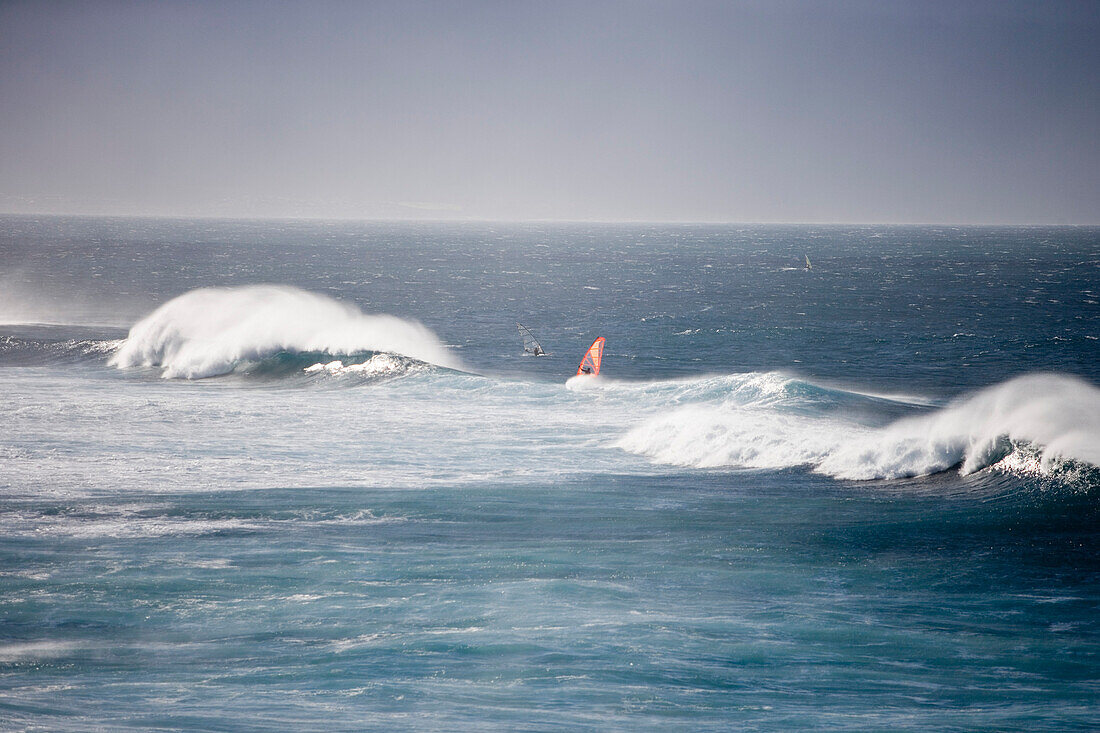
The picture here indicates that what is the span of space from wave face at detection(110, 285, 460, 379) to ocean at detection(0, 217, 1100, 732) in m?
0.23

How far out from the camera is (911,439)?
2342 cm

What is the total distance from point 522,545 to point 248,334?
2656cm

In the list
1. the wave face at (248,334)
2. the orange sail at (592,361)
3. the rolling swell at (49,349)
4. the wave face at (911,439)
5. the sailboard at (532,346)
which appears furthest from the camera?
the sailboard at (532,346)

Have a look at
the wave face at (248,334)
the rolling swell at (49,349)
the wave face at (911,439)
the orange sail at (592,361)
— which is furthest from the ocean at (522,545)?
the orange sail at (592,361)

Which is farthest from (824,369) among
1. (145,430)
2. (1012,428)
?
(145,430)

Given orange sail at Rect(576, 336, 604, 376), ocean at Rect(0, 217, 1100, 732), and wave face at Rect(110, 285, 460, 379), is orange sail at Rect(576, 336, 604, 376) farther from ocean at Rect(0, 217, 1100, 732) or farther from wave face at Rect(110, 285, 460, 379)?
wave face at Rect(110, 285, 460, 379)

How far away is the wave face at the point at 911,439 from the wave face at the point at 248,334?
57.0ft

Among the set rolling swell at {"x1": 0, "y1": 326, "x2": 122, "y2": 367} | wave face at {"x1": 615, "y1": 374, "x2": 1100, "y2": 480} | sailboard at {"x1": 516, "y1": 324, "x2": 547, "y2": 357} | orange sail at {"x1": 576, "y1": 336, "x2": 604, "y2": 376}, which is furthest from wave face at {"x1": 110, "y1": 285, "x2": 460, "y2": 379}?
wave face at {"x1": 615, "y1": 374, "x2": 1100, "y2": 480}

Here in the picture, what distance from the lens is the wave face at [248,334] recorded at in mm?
38750

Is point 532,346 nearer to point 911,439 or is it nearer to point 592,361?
point 592,361

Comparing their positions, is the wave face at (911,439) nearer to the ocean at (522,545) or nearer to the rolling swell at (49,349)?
the ocean at (522,545)

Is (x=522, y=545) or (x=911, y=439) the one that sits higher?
(x=911, y=439)

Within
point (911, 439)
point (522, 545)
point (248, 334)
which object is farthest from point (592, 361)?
point (522, 545)

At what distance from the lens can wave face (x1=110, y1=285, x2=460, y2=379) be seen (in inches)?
1526
